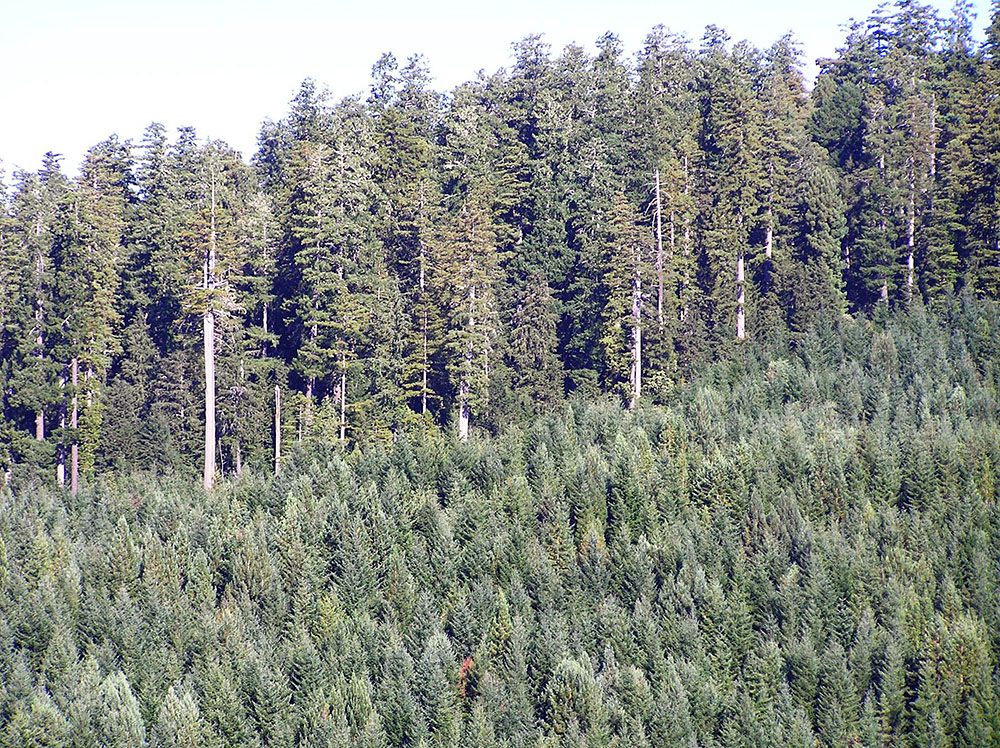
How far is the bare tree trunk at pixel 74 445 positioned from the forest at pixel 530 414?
1.10 feet

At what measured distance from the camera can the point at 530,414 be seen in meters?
61.3

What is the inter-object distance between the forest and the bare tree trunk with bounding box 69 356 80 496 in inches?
13.2

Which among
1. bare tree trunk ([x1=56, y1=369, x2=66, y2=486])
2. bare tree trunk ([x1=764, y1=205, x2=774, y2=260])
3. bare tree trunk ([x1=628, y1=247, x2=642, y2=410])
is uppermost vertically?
bare tree trunk ([x1=764, y1=205, x2=774, y2=260])

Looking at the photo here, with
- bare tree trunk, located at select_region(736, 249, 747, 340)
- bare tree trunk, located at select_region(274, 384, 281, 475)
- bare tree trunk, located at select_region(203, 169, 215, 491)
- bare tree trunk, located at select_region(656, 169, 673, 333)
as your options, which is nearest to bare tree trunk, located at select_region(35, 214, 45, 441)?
bare tree trunk, located at select_region(203, 169, 215, 491)

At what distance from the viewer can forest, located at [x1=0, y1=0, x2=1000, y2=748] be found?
32.5 meters

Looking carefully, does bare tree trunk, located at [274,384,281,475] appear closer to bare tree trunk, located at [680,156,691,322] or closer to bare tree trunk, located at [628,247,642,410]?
bare tree trunk, located at [628,247,642,410]

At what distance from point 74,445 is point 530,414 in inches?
883

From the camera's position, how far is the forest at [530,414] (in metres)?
32.5

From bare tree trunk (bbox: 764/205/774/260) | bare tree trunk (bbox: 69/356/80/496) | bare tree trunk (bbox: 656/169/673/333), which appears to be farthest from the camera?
bare tree trunk (bbox: 764/205/774/260)

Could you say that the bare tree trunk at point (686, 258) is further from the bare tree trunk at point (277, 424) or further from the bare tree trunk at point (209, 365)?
the bare tree trunk at point (209, 365)

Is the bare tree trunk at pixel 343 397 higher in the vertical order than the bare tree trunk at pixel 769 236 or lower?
lower

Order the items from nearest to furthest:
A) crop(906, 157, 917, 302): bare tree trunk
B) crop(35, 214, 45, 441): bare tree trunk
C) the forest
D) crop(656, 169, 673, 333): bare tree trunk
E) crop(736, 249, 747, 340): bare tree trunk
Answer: the forest → crop(35, 214, 45, 441): bare tree trunk → crop(656, 169, 673, 333): bare tree trunk → crop(736, 249, 747, 340): bare tree trunk → crop(906, 157, 917, 302): bare tree trunk

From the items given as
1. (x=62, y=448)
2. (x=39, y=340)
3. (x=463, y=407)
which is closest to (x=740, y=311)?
(x=463, y=407)

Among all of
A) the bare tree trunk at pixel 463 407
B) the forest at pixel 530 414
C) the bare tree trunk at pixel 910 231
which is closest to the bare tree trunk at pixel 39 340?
the forest at pixel 530 414
